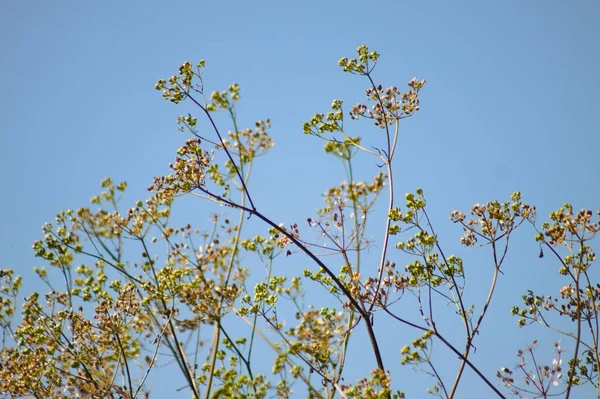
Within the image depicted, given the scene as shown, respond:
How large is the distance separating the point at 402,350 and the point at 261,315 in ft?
5.89

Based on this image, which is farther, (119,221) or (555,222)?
(119,221)

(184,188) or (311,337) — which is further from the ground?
(184,188)

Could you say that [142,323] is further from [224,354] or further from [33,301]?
[33,301]

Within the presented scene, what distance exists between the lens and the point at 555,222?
6344mm

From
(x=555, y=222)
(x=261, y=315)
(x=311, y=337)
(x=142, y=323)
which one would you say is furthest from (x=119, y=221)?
(x=555, y=222)

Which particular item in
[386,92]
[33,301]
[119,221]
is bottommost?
[33,301]

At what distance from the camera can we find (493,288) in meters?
5.84

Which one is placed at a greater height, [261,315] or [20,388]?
[261,315]

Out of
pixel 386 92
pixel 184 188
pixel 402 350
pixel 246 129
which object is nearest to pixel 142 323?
pixel 184 188

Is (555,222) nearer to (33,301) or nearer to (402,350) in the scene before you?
(402,350)

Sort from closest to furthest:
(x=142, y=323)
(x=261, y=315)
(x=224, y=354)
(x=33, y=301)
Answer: (x=261, y=315) < (x=224, y=354) < (x=142, y=323) < (x=33, y=301)

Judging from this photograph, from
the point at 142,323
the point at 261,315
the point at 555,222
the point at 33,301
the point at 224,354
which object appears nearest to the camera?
the point at 555,222

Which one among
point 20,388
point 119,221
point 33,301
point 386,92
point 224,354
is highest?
point 386,92

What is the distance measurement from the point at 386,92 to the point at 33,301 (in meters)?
6.25
